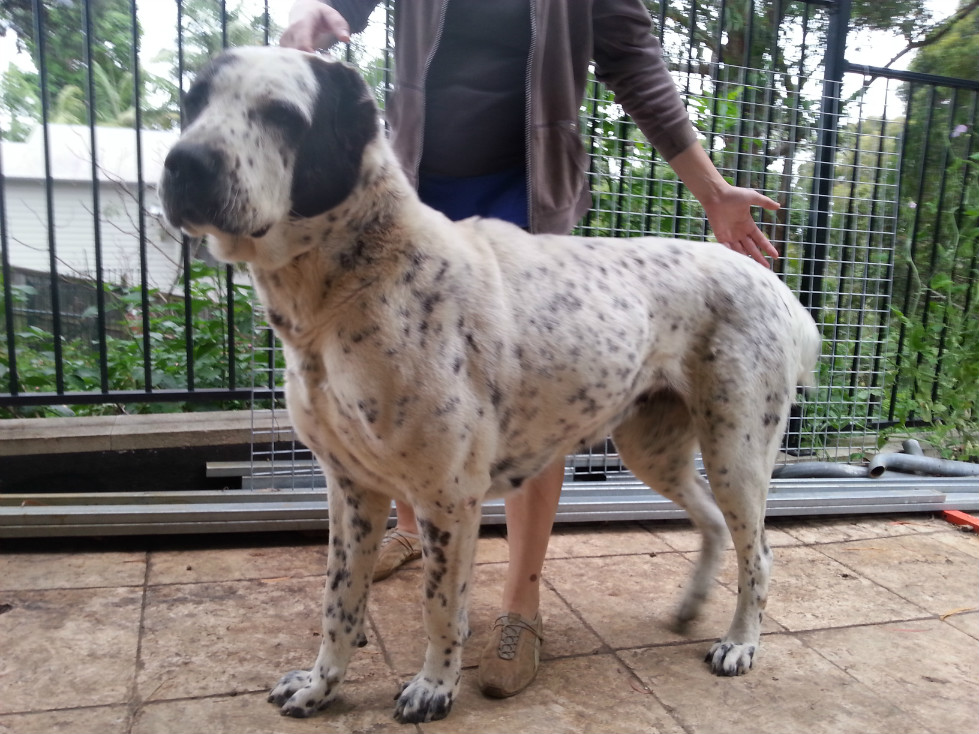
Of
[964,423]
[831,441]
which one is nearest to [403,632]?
[831,441]

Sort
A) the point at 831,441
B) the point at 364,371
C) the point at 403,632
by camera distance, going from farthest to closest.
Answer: the point at 831,441
the point at 403,632
the point at 364,371

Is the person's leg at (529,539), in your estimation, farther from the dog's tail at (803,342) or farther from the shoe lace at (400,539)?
the dog's tail at (803,342)

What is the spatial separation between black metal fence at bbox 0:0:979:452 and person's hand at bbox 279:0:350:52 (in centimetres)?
150

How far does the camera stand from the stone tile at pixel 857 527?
3543 mm

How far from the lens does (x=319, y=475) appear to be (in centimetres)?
350

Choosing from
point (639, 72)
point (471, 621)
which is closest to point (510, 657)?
point (471, 621)

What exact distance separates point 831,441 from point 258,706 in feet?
11.5

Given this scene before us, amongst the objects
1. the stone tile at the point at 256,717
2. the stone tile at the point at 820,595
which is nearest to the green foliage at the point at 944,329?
the stone tile at the point at 820,595

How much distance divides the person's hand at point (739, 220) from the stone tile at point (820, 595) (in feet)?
4.06

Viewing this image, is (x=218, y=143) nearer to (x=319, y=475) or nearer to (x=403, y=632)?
(x=403, y=632)

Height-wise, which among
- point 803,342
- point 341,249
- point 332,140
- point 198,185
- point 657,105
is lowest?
point 803,342

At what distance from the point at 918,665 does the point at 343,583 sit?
1770mm

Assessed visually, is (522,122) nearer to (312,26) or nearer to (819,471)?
(312,26)

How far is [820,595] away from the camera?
9.44 feet
